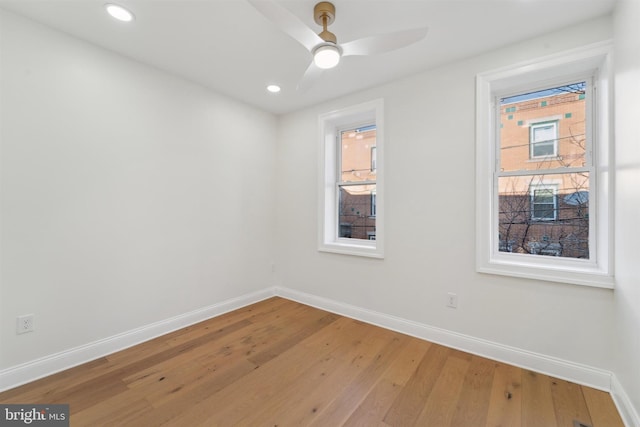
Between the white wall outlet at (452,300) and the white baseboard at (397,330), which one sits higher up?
the white wall outlet at (452,300)

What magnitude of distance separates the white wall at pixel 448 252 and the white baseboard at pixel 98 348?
57.6 inches

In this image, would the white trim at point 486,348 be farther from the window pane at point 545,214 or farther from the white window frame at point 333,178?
the window pane at point 545,214

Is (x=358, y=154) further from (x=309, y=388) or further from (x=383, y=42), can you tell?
(x=309, y=388)

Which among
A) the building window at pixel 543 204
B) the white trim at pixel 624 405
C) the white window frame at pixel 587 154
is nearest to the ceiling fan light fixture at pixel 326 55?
the white window frame at pixel 587 154

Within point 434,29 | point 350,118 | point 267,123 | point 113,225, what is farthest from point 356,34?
point 113,225

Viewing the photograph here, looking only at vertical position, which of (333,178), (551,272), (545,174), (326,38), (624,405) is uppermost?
(326,38)

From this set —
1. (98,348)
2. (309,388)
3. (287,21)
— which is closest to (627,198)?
(287,21)

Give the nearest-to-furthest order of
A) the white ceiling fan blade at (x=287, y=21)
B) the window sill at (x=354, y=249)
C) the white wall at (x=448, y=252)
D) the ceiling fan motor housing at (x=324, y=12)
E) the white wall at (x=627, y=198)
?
1. the white ceiling fan blade at (x=287, y=21)
2. the white wall at (x=627, y=198)
3. the ceiling fan motor housing at (x=324, y=12)
4. the white wall at (x=448, y=252)
5. the window sill at (x=354, y=249)

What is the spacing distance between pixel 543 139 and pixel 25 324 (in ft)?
14.0

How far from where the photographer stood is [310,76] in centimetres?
186

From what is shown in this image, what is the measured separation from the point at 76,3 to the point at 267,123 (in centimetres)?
212

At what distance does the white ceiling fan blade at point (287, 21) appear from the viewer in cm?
131

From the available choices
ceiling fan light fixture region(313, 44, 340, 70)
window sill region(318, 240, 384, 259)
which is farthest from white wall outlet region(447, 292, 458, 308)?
ceiling fan light fixture region(313, 44, 340, 70)

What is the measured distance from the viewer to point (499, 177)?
240 centimetres
